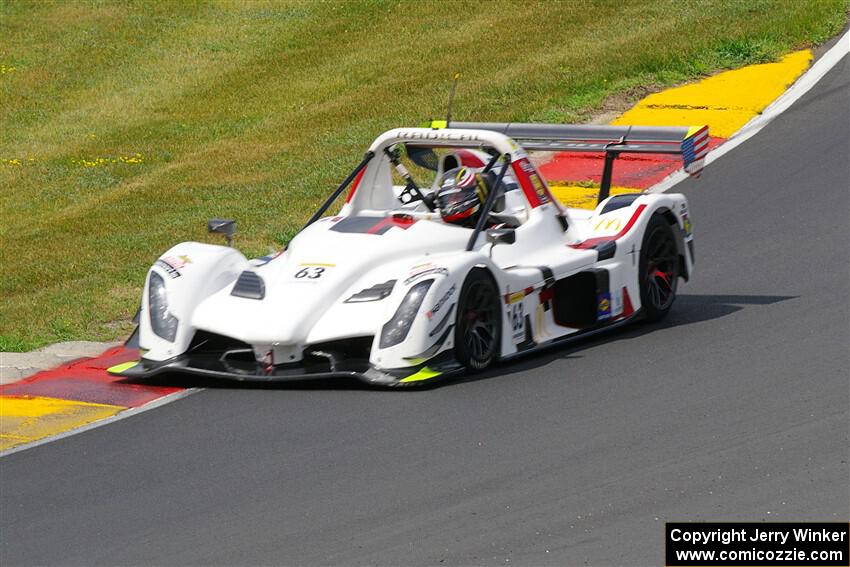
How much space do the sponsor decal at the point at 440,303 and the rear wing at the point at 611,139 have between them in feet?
7.98

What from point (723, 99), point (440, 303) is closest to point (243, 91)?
point (723, 99)

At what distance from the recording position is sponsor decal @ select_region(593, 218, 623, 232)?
10.8 m

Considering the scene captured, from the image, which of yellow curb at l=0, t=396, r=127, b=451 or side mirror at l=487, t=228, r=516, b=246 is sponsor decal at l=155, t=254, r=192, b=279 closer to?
yellow curb at l=0, t=396, r=127, b=451

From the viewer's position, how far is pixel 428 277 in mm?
9156

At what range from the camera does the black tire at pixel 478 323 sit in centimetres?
929

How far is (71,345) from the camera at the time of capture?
36.0 feet

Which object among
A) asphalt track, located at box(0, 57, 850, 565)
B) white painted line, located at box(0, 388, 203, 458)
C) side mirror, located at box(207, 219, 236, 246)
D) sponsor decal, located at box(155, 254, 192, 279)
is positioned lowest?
asphalt track, located at box(0, 57, 850, 565)

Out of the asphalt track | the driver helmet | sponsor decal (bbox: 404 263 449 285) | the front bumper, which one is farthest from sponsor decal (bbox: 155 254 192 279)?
the driver helmet

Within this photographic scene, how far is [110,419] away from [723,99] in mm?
10349

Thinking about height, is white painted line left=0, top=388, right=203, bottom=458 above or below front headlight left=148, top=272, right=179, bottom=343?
below

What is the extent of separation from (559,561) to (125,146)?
531 inches

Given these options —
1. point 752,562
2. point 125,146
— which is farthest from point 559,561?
point 125,146

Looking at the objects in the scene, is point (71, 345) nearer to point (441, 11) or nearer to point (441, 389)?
point (441, 389)

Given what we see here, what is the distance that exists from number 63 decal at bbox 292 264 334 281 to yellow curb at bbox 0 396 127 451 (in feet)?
4.41
